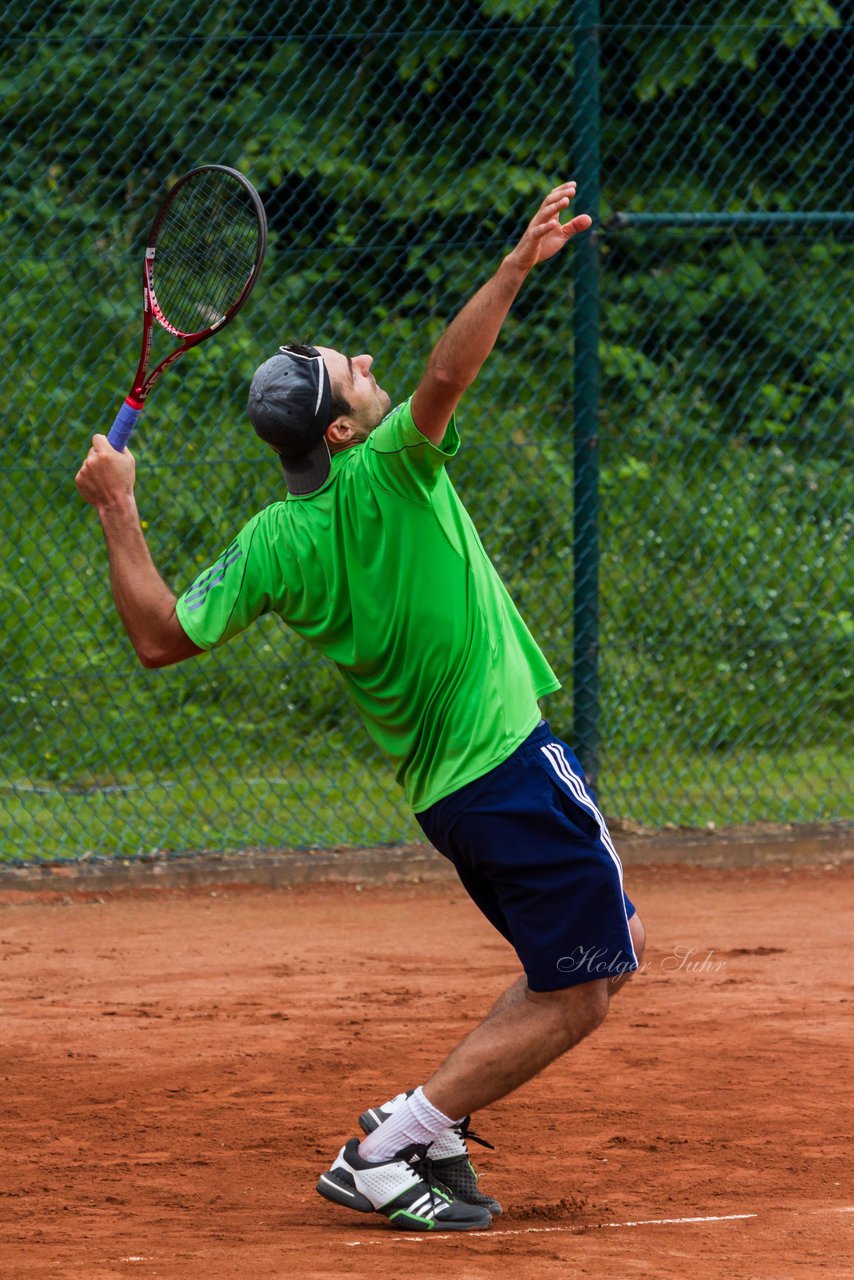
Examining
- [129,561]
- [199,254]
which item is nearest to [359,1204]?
[129,561]

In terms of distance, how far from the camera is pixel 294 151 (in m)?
8.07

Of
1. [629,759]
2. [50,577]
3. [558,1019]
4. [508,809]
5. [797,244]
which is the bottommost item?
[50,577]

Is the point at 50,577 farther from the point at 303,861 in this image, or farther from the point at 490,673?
the point at 490,673

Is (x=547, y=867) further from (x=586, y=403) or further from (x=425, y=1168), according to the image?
(x=586, y=403)

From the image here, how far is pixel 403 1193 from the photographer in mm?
3500

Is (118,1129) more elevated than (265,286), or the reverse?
(265,286)

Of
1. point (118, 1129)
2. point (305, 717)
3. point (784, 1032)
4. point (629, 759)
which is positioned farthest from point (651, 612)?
point (118, 1129)

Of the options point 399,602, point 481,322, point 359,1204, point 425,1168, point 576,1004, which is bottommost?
point 359,1204

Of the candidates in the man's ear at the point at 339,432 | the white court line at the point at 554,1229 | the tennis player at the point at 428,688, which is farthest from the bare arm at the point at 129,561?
the white court line at the point at 554,1229

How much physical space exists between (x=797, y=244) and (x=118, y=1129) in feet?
20.7

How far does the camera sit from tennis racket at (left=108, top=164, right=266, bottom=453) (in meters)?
4.23

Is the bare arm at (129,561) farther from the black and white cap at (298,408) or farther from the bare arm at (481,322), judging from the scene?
the bare arm at (481,322)

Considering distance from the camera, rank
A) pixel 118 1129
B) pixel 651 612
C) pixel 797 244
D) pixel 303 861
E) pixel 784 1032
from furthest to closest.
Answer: pixel 797 244
pixel 651 612
pixel 303 861
pixel 784 1032
pixel 118 1129

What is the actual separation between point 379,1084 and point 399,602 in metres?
1.54
